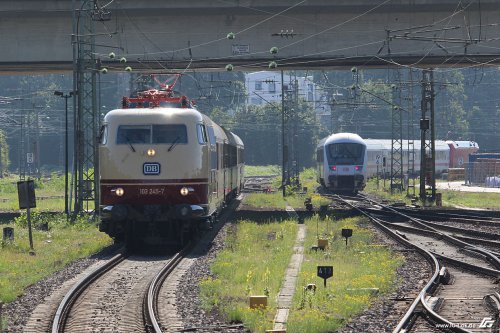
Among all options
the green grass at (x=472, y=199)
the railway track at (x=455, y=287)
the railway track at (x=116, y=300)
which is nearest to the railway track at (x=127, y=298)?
the railway track at (x=116, y=300)

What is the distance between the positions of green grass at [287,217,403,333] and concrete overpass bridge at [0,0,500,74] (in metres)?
11.1

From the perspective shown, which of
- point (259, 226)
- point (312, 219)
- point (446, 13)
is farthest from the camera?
point (446, 13)

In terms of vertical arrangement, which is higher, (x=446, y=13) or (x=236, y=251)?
(x=446, y=13)

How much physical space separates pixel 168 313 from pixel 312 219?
1731cm

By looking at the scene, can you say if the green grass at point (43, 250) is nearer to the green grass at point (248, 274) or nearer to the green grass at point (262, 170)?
the green grass at point (248, 274)

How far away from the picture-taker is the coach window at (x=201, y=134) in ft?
66.2

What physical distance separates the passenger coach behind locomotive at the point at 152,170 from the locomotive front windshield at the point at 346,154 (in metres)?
28.5

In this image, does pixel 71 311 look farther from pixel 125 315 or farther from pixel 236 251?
pixel 236 251

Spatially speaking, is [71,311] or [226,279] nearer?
[71,311]

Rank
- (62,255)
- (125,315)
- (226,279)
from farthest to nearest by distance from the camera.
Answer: (62,255)
(226,279)
(125,315)

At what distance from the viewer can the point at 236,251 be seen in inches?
787

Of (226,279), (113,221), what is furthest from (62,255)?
(226,279)

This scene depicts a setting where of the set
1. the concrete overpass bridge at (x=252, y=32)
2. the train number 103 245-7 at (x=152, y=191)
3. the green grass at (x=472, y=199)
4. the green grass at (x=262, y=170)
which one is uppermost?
the concrete overpass bridge at (x=252, y=32)

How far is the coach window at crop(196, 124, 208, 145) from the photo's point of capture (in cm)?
2019
